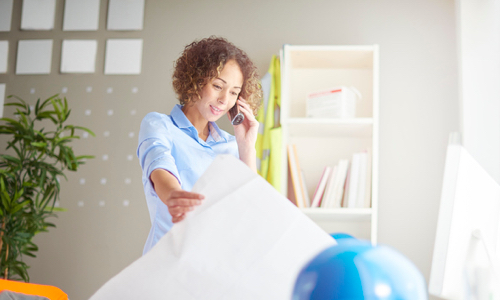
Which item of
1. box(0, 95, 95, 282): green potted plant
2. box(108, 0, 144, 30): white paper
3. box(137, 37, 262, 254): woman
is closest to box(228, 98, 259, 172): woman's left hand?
box(137, 37, 262, 254): woman

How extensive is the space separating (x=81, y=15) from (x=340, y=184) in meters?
2.01

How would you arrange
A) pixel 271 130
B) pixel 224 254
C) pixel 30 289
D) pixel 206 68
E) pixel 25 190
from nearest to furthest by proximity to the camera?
pixel 224 254 < pixel 206 68 < pixel 30 289 < pixel 271 130 < pixel 25 190

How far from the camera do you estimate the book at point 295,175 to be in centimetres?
240

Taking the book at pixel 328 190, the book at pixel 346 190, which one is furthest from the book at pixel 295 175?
the book at pixel 346 190

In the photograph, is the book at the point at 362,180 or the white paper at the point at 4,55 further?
the white paper at the point at 4,55

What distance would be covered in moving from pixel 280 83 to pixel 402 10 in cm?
93

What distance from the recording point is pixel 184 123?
1211mm

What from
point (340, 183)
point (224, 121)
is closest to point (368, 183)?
point (340, 183)

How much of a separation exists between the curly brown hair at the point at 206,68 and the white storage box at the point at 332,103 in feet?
3.65

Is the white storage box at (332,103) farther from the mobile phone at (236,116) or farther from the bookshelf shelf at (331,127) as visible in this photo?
the mobile phone at (236,116)

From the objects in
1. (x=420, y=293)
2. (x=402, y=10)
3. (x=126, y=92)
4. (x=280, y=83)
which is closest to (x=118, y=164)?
(x=126, y=92)

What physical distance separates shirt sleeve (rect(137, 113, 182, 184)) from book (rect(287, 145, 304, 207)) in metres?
1.36

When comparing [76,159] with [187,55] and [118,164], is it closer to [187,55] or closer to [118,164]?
[118,164]

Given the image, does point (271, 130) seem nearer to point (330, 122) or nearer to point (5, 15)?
point (330, 122)
